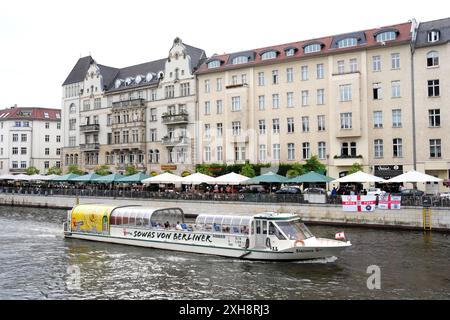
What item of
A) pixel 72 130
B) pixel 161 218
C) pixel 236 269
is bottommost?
pixel 236 269

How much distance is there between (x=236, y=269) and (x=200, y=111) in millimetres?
44305

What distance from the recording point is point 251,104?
62.2 m

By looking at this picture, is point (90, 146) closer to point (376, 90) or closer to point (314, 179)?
point (314, 179)

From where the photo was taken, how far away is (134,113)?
74.0m

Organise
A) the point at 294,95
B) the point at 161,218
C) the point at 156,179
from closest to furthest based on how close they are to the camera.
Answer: the point at 161,218 < the point at 156,179 < the point at 294,95

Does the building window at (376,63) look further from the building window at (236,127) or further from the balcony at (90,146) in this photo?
the balcony at (90,146)

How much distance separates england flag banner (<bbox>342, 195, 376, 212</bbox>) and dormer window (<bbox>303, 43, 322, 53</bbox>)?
2484 cm

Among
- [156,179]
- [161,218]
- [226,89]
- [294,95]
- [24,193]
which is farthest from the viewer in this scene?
[24,193]

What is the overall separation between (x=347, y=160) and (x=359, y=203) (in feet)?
49.2

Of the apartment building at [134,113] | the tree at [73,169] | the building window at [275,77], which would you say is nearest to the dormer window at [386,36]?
the building window at [275,77]

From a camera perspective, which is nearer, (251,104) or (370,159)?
(370,159)

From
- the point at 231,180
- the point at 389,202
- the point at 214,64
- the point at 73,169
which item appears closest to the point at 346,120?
the point at 231,180
